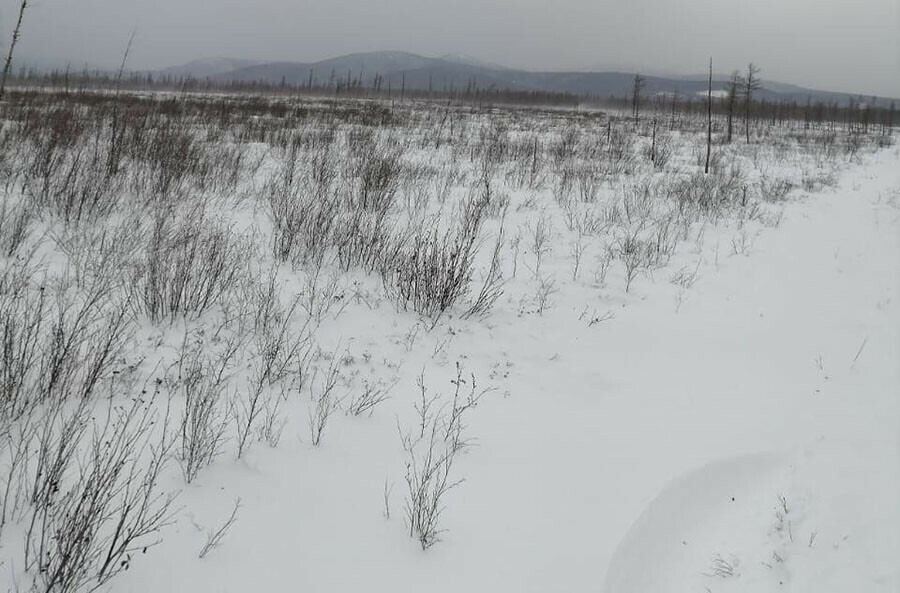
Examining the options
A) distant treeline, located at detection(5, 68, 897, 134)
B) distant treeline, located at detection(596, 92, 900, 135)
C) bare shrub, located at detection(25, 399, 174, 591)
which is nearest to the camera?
bare shrub, located at detection(25, 399, 174, 591)

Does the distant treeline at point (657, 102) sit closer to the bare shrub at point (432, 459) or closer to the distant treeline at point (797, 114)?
the distant treeline at point (797, 114)

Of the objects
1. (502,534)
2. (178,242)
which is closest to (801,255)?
(502,534)

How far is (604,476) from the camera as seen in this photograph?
2414mm

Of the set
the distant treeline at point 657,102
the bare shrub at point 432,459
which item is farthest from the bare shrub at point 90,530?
the distant treeline at point 657,102

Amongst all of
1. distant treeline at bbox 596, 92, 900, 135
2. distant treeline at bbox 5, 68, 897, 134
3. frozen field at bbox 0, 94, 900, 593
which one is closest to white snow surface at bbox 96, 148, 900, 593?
frozen field at bbox 0, 94, 900, 593

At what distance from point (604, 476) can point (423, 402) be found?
968mm

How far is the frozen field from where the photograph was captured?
1.82 m

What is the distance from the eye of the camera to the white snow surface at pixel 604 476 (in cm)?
183

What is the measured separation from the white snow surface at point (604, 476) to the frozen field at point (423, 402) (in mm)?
13

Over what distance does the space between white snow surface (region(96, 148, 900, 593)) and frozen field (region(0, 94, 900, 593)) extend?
13 mm

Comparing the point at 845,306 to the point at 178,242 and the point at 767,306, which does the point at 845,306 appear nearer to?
the point at 767,306

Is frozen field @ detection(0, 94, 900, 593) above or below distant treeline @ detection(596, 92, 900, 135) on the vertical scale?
below

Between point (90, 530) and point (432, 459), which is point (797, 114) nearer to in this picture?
point (432, 459)

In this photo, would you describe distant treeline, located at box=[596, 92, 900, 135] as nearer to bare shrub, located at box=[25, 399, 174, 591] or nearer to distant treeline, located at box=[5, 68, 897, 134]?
distant treeline, located at box=[5, 68, 897, 134]
